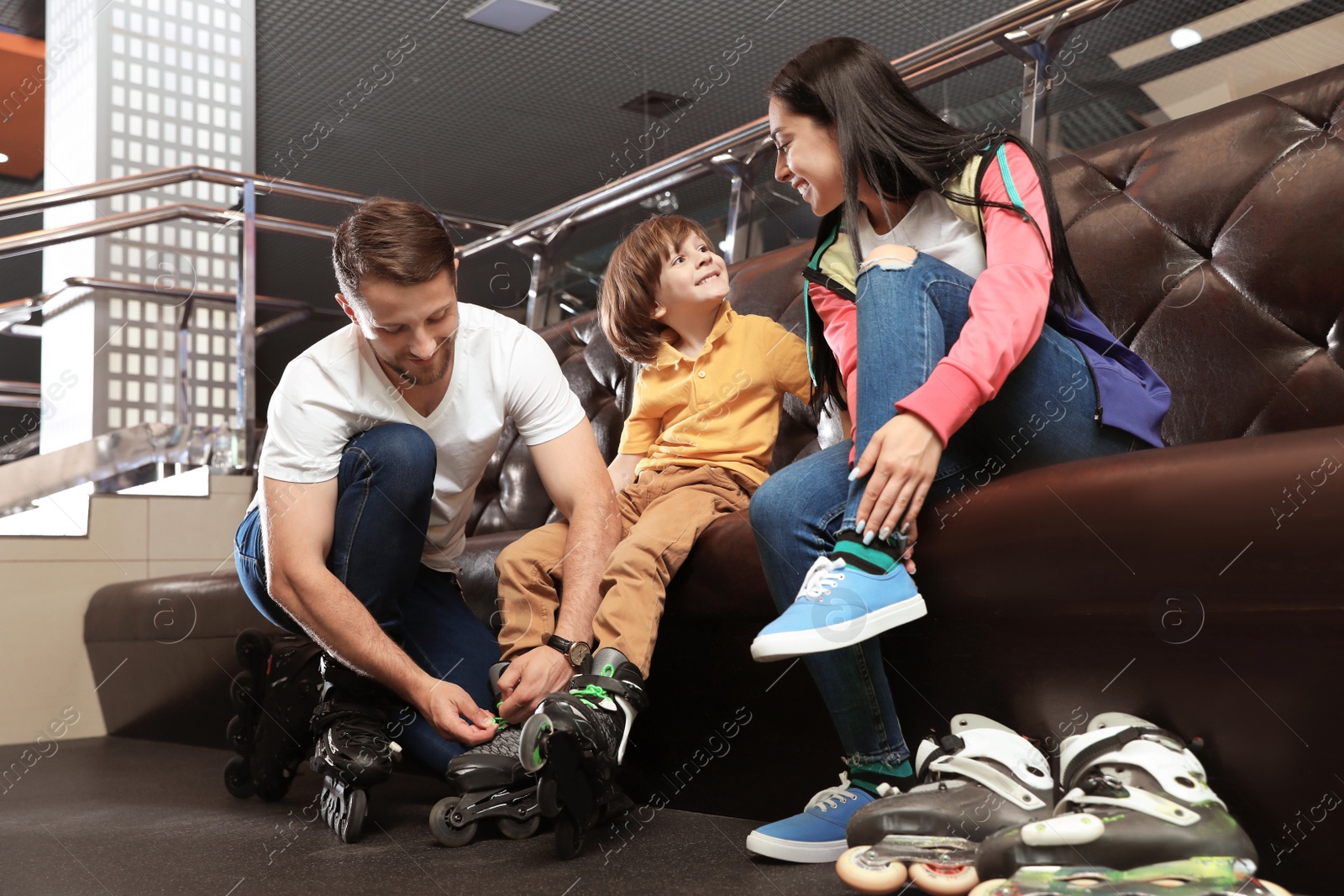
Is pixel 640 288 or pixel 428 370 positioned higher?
pixel 640 288

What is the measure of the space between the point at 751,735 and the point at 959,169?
0.72m

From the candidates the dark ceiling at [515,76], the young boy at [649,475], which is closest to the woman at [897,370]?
the young boy at [649,475]

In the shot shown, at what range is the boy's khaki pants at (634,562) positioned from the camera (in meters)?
1.21

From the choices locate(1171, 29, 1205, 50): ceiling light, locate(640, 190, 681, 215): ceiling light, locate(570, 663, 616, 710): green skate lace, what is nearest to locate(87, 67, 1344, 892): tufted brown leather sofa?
locate(570, 663, 616, 710): green skate lace

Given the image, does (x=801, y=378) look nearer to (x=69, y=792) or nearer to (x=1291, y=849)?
(x=1291, y=849)

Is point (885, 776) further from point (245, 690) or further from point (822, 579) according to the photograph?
point (245, 690)

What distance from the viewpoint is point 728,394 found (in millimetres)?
1623

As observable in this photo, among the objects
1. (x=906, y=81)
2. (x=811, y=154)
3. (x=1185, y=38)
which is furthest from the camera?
(x=1185, y=38)

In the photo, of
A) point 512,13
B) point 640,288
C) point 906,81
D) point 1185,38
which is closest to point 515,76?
point 512,13

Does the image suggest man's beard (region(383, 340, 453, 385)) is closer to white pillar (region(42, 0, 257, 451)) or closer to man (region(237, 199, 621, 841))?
man (region(237, 199, 621, 841))

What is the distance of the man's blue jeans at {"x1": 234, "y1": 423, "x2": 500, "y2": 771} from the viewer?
131cm

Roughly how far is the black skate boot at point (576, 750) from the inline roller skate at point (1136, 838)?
1.32ft

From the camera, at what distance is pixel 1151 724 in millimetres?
855

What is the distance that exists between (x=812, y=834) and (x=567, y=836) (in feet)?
0.85
